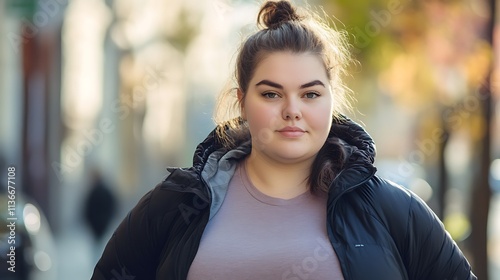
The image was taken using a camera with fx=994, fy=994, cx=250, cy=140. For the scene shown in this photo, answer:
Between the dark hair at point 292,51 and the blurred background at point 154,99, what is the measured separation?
12.3ft

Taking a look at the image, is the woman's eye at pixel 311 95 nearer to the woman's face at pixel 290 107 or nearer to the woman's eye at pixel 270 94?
the woman's face at pixel 290 107

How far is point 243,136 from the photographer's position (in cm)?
371

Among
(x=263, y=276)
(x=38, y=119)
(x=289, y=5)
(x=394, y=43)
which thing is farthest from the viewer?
(x=38, y=119)

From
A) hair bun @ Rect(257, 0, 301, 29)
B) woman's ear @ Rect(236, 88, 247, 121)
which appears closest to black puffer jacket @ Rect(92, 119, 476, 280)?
woman's ear @ Rect(236, 88, 247, 121)

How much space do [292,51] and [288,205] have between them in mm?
522

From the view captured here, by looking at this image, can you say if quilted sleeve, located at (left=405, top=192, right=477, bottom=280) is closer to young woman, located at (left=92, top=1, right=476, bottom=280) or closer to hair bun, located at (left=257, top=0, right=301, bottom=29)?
young woman, located at (left=92, top=1, right=476, bottom=280)

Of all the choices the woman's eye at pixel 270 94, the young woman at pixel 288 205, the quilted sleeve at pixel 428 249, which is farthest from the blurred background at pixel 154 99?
the quilted sleeve at pixel 428 249

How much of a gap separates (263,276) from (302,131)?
0.49 m

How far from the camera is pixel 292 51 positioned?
337cm

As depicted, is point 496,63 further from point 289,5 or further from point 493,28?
point 289,5

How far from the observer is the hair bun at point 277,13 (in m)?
3.62

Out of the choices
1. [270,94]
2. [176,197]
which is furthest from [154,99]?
[270,94]

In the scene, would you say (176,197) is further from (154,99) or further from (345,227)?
(154,99)

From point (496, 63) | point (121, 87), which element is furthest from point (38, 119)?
point (496, 63)
